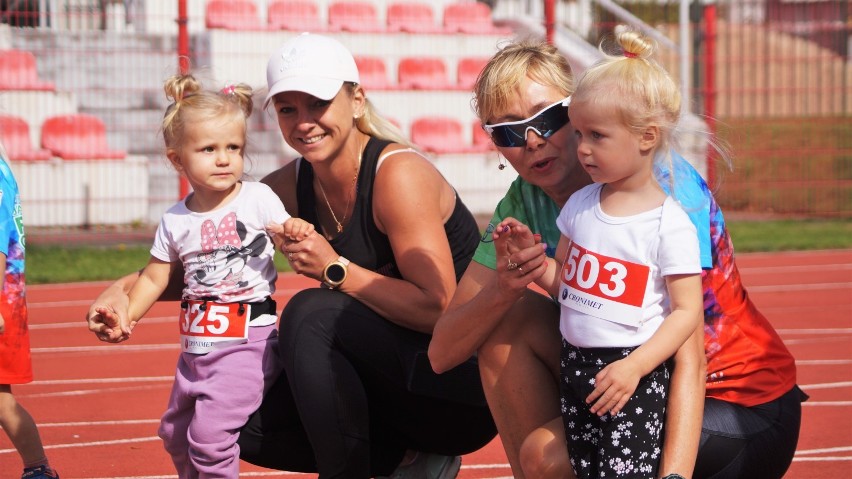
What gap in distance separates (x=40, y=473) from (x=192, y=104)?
1.36 meters

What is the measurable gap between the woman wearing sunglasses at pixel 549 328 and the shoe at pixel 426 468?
Result: 1.70ft

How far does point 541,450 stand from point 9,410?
79.7 inches

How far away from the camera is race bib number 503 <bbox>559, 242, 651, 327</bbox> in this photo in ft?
8.82

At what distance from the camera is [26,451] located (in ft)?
13.2

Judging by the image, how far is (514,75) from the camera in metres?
3.02

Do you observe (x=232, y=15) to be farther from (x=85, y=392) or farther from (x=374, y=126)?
(x=374, y=126)

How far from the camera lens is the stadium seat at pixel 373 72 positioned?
1306 cm

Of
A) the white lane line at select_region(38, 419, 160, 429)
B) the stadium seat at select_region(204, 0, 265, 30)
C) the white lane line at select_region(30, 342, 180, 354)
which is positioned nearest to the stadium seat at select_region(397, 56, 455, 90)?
the stadium seat at select_region(204, 0, 265, 30)

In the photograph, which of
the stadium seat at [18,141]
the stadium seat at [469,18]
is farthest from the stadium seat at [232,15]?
the stadium seat at [469,18]

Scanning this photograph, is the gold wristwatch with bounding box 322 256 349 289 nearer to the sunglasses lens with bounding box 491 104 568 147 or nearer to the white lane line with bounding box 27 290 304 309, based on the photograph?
the sunglasses lens with bounding box 491 104 568 147

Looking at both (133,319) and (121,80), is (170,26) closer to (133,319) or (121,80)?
(121,80)

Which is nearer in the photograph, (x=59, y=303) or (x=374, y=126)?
(x=374, y=126)

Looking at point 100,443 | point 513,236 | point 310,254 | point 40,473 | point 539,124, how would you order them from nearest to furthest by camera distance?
point 513,236, point 539,124, point 310,254, point 40,473, point 100,443

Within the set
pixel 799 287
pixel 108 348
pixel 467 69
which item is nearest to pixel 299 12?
pixel 467 69
